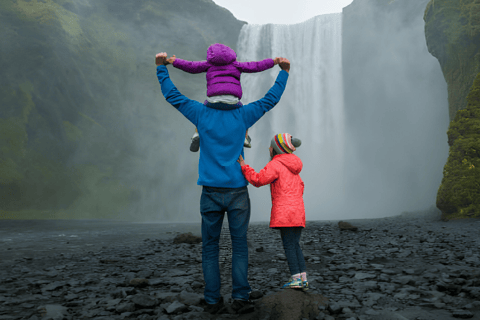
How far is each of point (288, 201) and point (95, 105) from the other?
28.4 m

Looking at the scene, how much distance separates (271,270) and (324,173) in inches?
927

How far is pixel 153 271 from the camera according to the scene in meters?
4.30

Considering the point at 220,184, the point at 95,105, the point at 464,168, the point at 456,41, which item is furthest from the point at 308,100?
the point at 220,184

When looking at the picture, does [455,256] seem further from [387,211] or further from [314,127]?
[314,127]

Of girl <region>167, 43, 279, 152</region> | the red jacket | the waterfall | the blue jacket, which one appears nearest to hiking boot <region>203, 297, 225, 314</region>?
the red jacket

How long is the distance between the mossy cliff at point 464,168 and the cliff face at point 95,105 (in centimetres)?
2308

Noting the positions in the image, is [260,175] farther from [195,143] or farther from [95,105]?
[95,105]

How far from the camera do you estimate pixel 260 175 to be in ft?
9.87

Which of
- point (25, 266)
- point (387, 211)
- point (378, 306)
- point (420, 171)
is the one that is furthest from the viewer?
point (420, 171)

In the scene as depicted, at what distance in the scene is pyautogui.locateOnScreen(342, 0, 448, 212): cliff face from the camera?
22.8 m

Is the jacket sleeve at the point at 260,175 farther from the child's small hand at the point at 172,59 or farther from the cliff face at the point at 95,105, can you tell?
the cliff face at the point at 95,105

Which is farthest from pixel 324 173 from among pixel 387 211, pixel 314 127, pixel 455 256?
pixel 455 256

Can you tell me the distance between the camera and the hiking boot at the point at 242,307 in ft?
8.49

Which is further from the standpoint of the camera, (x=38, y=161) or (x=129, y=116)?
(x=129, y=116)
